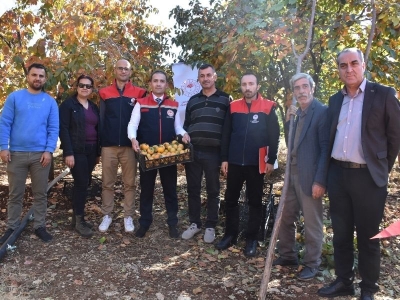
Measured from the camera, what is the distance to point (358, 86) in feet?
10.8

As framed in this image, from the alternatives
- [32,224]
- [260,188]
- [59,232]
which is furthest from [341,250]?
[32,224]

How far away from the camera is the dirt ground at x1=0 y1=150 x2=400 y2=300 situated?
374 cm

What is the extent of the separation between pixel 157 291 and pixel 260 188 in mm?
1596

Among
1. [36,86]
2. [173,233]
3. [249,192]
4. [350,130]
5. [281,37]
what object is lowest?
[173,233]

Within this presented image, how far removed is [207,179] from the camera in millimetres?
4793

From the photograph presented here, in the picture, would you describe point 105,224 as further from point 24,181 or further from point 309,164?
point 309,164

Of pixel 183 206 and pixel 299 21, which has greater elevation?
pixel 299 21

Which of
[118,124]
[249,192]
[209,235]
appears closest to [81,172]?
[118,124]

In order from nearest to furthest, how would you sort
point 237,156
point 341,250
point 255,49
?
point 341,250, point 237,156, point 255,49

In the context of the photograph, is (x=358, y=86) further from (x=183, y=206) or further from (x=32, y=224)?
(x=32, y=224)

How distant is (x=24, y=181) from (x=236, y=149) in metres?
2.53

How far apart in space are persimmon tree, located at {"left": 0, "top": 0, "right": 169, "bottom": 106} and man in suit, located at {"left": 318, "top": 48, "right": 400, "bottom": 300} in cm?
337

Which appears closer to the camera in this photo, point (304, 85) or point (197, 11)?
point (304, 85)

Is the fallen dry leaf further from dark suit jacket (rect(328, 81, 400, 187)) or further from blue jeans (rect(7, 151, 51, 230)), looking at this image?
blue jeans (rect(7, 151, 51, 230))
